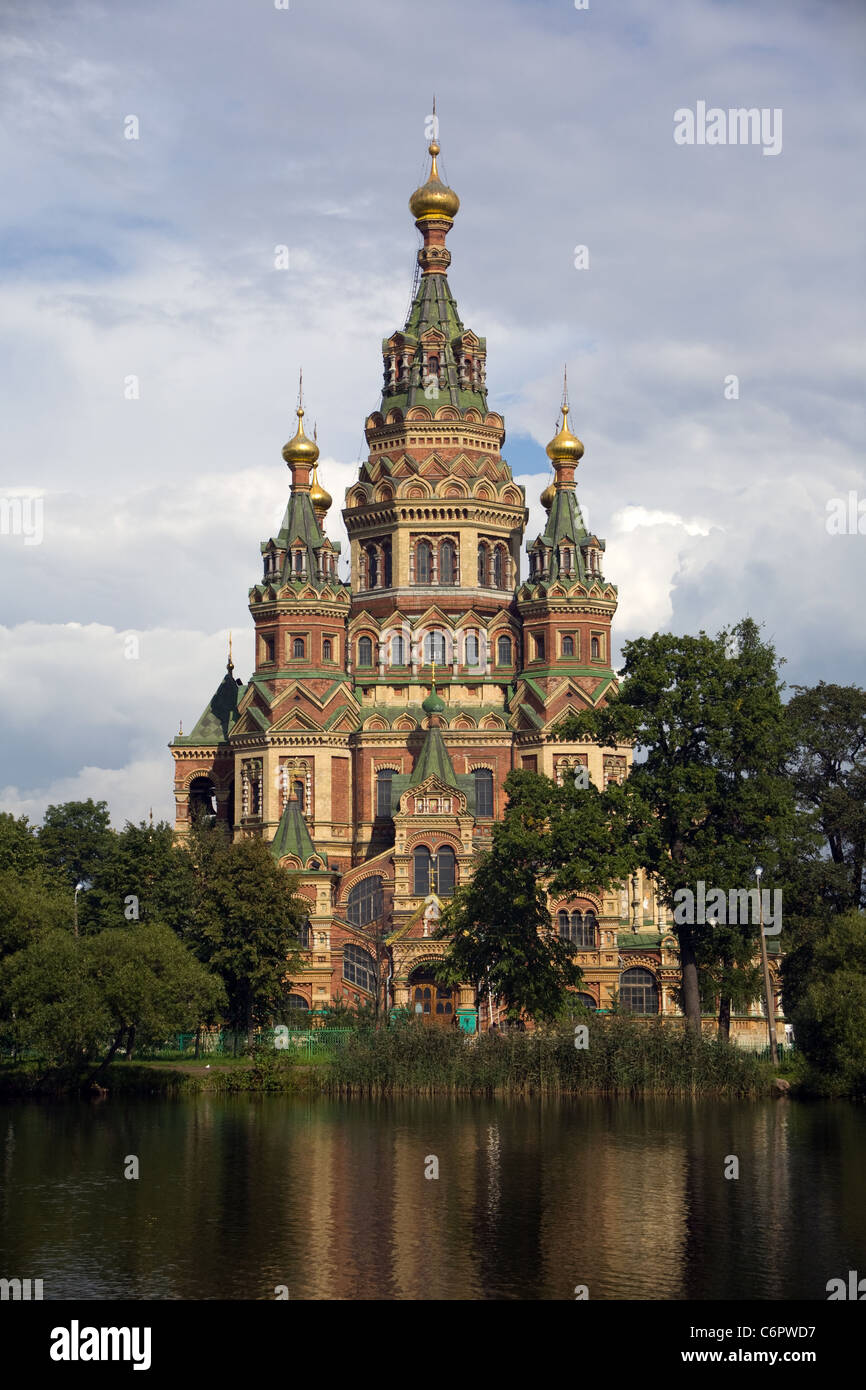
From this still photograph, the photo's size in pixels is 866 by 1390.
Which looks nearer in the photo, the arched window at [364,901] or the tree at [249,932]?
the tree at [249,932]

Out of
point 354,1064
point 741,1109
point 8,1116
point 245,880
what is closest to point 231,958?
point 245,880

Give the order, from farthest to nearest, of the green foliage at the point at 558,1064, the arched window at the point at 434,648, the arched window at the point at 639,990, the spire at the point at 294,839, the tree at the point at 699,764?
the arched window at the point at 434,648 < the spire at the point at 294,839 < the arched window at the point at 639,990 < the tree at the point at 699,764 < the green foliage at the point at 558,1064

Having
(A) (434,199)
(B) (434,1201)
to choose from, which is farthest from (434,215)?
(B) (434,1201)

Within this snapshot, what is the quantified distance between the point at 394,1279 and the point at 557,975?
29406 millimetres

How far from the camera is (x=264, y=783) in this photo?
79688 millimetres

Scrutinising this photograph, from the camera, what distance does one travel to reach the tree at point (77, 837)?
303 feet

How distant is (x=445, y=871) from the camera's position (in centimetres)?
7394

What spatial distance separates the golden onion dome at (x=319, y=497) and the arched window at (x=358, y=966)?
24.7 metres

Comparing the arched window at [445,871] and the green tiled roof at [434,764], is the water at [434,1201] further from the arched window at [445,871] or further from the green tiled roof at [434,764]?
the green tiled roof at [434,764]

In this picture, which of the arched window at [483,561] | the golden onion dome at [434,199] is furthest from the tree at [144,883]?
the golden onion dome at [434,199]

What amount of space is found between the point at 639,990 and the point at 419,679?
60.0 ft

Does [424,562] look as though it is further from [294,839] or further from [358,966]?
[358,966]

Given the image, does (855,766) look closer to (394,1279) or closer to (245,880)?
(245,880)

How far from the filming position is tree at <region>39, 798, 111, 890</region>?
92500mm
